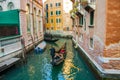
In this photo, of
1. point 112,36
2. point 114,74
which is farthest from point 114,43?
point 114,74

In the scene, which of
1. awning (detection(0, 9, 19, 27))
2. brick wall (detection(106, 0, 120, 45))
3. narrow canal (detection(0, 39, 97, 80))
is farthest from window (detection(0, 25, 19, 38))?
brick wall (detection(106, 0, 120, 45))

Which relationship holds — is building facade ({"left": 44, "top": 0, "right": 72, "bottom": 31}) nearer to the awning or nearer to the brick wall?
the awning

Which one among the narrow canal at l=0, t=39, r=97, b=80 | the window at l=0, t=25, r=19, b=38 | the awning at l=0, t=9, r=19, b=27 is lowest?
the narrow canal at l=0, t=39, r=97, b=80

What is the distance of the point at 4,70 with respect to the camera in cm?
1068

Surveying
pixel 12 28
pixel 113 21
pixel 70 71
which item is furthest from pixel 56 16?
pixel 113 21

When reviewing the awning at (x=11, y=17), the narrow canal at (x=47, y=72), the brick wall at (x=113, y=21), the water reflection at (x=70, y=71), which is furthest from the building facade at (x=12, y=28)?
the brick wall at (x=113, y=21)

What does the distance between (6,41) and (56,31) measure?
2535 cm

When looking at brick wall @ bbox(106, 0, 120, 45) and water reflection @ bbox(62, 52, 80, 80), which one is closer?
brick wall @ bbox(106, 0, 120, 45)

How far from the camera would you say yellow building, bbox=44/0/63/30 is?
38188 millimetres

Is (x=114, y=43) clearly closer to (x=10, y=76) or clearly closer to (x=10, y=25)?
(x=10, y=76)

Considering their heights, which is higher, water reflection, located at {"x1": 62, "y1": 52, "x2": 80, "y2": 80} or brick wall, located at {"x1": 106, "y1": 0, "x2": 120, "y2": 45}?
brick wall, located at {"x1": 106, "y1": 0, "x2": 120, "y2": 45}

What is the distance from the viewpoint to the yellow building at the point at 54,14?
38.2m

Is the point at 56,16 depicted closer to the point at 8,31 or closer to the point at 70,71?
the point at 8,31

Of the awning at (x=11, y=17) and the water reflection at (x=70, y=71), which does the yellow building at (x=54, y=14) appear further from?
the water reflection at (x=70, y=71)
